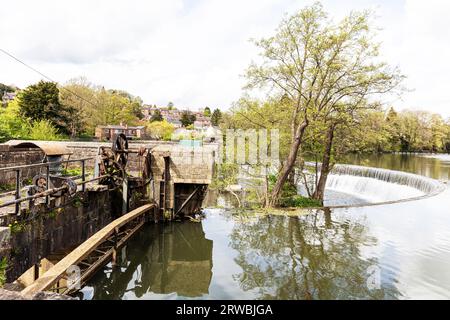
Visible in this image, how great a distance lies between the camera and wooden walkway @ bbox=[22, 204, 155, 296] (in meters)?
4.23

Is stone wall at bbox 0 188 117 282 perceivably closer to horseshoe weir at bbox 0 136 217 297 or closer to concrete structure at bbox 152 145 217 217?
horseshoe weir at bbox 0 136 217 297

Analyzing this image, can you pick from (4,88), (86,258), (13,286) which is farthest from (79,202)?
(4,88)

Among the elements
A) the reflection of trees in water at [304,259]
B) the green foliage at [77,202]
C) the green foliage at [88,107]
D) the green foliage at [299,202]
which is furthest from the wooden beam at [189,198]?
the green foliage at [88,107]

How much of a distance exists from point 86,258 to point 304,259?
5459 millimetres

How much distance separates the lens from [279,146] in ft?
45.4

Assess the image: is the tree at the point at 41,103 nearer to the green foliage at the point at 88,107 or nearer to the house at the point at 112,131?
the green foliage at the point at 88,107

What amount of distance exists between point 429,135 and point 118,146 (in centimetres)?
5322

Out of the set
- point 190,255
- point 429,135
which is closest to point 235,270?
point 190,255

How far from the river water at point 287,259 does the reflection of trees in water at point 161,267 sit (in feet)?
0.07

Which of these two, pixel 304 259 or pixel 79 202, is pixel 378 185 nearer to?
pixel 304 259

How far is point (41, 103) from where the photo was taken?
90.4 feet

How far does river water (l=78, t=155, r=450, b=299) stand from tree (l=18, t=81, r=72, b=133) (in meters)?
23.5

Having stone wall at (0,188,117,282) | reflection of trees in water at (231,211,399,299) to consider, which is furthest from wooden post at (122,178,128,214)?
reflection of trees in water at (231,211,399,299)
